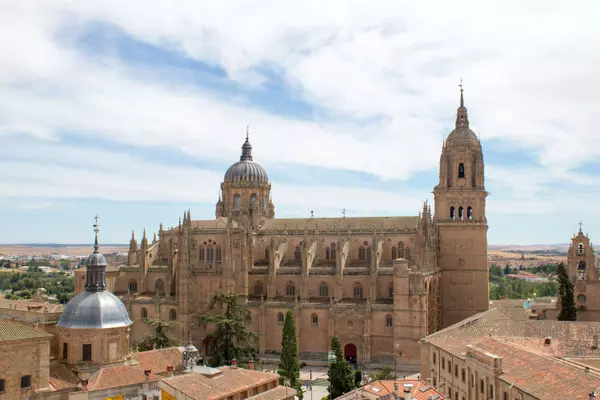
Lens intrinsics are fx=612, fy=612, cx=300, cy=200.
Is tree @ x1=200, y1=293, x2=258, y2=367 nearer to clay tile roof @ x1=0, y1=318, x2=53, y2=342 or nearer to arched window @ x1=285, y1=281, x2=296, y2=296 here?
arched window @ x1=285, y1=281, x2=296, y2=296

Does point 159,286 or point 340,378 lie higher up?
point 159,286

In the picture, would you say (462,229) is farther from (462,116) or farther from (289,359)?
(289,359)

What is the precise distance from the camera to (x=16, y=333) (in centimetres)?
3625

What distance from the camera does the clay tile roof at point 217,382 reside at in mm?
36281

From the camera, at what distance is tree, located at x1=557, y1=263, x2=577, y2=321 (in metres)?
56.6

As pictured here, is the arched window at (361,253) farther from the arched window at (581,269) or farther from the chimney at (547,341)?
the chimney at (547,341)

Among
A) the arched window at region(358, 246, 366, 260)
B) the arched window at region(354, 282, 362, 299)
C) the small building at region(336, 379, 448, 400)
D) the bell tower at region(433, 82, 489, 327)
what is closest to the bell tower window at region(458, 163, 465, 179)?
the bell tower at region(433, 82, 489, 327)

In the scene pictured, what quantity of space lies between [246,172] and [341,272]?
80.4 ft

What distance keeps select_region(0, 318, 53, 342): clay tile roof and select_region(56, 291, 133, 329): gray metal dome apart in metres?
3.75

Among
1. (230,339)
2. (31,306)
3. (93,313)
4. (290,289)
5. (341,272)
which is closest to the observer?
(93,313)

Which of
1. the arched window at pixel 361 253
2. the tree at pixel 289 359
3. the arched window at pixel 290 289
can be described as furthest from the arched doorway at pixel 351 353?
the arched window at pixel 361 253

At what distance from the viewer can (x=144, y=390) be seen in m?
39.1

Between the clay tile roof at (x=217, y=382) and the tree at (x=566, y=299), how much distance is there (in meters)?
30.2

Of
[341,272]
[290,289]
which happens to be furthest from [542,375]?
[290,289]
